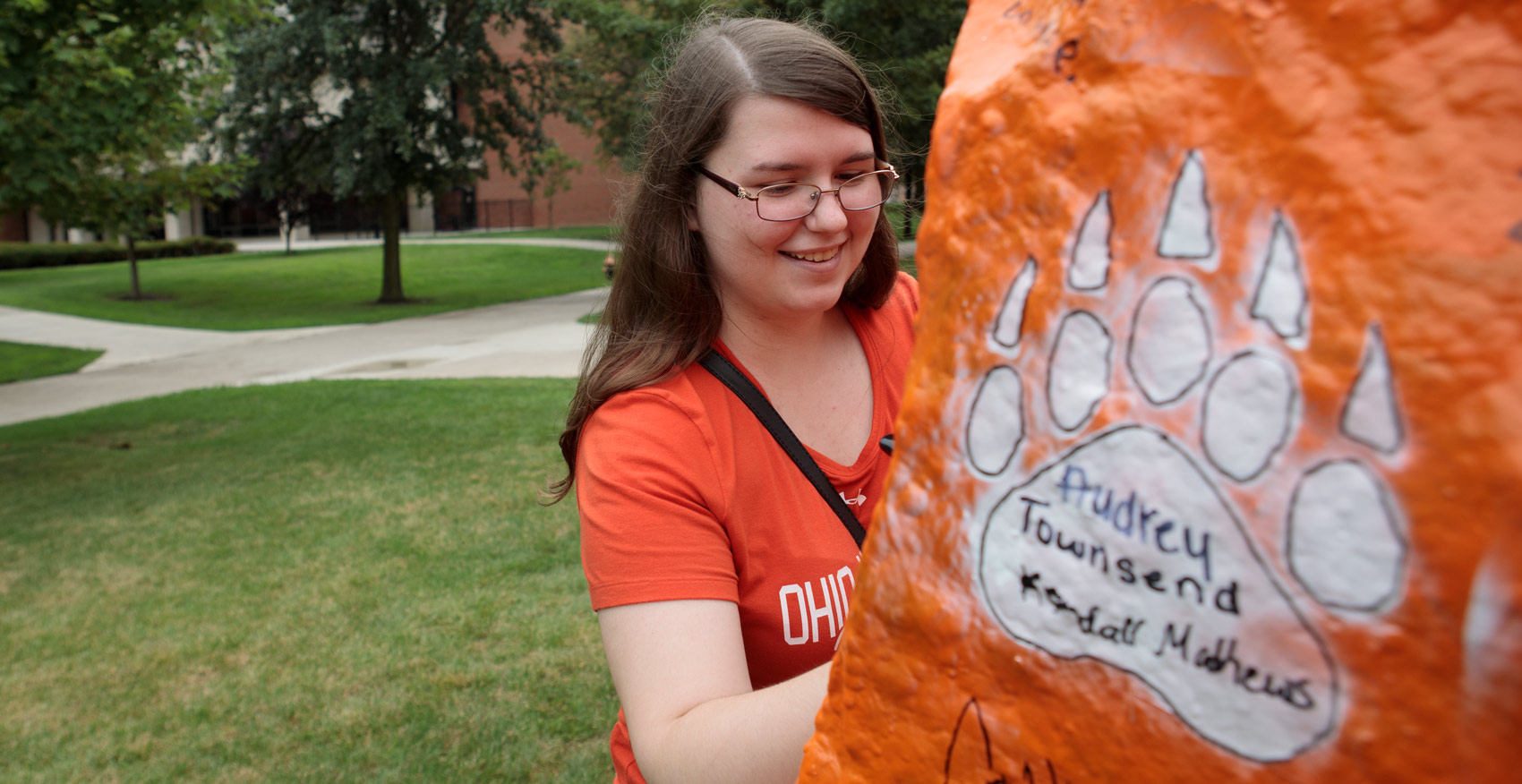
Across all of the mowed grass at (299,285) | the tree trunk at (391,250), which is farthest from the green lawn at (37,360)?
the tree trunk at (391,250)

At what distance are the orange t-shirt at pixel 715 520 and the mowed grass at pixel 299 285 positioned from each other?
15.4 meters

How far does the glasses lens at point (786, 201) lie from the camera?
1428 mm

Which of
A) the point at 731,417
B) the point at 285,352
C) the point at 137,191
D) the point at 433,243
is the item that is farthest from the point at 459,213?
the point at 731,417

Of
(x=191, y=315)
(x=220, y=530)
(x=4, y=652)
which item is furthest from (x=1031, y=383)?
(x=191, y=315)

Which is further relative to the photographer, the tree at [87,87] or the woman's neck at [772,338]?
the tree at [87,87]

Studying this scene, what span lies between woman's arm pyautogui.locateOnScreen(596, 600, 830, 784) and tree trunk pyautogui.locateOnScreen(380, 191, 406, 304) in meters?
17.9

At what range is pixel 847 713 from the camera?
107 cm

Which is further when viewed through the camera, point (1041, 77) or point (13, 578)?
point (13, 578)

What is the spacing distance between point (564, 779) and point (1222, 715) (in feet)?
9.35

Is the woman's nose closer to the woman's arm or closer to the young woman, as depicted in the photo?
the young woman

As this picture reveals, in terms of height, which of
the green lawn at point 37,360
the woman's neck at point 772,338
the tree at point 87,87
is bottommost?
the green lawn at point 37,360

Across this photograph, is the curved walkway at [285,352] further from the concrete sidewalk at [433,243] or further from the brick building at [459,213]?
the brick building at [459,213]

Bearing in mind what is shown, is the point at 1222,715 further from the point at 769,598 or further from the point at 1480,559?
the point at 769,598

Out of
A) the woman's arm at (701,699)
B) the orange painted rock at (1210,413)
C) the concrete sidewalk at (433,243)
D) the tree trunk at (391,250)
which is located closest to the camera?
the orange painted rock at (1210,413)
